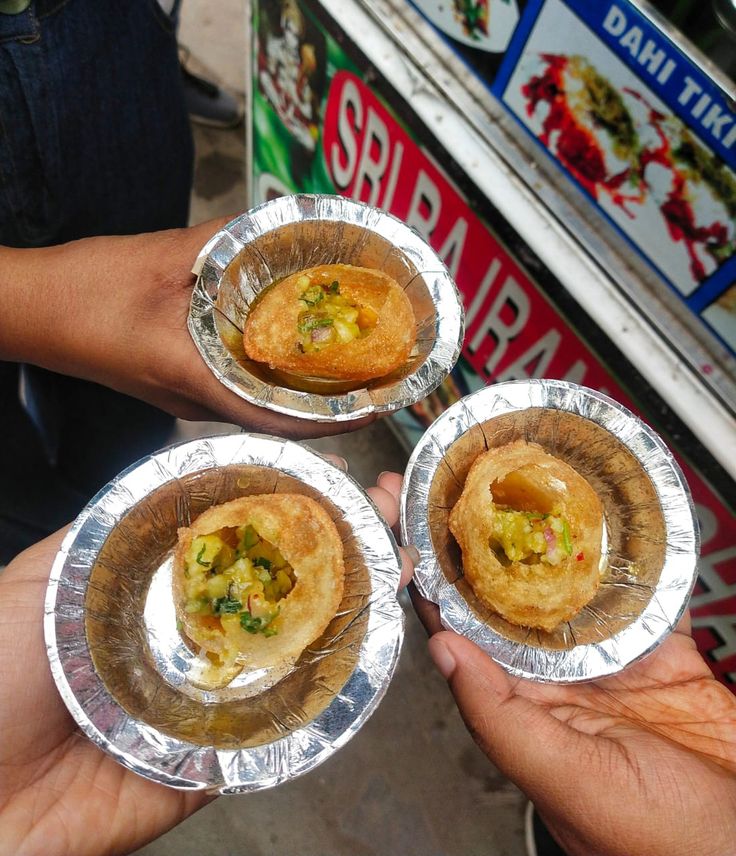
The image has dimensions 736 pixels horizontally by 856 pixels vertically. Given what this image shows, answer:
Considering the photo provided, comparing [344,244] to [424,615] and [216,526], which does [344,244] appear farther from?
[424,615]

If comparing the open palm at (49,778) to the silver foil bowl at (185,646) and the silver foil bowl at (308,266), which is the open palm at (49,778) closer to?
the silver foil bowl at (185,646)

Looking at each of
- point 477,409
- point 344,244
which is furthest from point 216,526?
point 344,244

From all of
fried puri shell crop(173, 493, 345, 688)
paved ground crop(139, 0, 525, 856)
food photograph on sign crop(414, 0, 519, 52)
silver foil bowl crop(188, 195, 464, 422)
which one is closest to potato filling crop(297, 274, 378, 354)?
silver foil bowl crop(188, 195, 464, 422)

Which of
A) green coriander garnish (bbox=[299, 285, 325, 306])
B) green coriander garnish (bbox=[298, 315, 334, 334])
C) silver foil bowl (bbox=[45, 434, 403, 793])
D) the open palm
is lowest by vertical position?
the open palm

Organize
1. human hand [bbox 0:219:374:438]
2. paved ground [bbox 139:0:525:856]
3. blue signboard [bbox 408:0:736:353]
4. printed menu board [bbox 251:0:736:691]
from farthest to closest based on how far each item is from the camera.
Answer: paved ground [bbox 139:0:525:856], printed menu board [bbox 251:0:736:691], human hand [bbox 0:219:374:438], blue signboard [bbox 408:0:736:353]

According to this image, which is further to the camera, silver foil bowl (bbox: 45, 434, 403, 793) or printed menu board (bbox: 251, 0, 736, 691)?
printed menu board (bbox: 251, 0, 736, 691)

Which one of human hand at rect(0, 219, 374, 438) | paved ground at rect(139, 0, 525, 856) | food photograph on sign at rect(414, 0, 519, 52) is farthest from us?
paved ground at rect(139, 0, 525, 856)

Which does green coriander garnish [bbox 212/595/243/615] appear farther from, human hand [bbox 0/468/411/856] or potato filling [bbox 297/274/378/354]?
potato filling [bbox 297/274/378/354]
